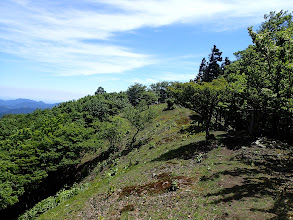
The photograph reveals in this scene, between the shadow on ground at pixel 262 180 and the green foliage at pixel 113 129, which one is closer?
the shadow on ground at pixel 262 180

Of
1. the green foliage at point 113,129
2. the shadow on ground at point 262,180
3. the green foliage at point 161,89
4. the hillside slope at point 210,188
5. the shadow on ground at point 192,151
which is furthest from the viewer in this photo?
the green foliage at point 161,89

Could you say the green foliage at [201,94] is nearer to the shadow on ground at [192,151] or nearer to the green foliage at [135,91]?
the shadow on ground at [192,151]

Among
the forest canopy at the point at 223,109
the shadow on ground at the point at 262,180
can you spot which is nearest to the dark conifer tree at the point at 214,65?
the forest canopy at the point at 223,109

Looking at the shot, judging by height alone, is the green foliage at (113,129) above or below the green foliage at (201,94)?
below

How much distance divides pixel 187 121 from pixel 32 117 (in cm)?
6650

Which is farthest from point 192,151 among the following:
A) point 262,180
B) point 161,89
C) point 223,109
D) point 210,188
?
point 161,89

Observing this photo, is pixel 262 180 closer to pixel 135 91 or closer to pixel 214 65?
pixel 214 65

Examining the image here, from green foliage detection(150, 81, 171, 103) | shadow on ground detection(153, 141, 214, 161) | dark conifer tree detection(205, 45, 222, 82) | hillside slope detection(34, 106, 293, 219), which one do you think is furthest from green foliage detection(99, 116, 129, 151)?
green foliage detection(150, 81, 171, 103)

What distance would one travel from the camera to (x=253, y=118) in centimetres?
2894

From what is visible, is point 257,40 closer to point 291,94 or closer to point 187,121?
point 291,94

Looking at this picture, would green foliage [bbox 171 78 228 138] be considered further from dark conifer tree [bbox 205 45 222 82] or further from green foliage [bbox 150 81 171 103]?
green foliage [bbox 150 81 171 103]

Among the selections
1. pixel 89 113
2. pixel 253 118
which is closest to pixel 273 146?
pixel 253 118

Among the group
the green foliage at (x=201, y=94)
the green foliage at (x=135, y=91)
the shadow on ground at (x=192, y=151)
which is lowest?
the shadow on ground at (x=192, y=151)

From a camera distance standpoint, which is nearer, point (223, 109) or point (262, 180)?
point (262, 180)
